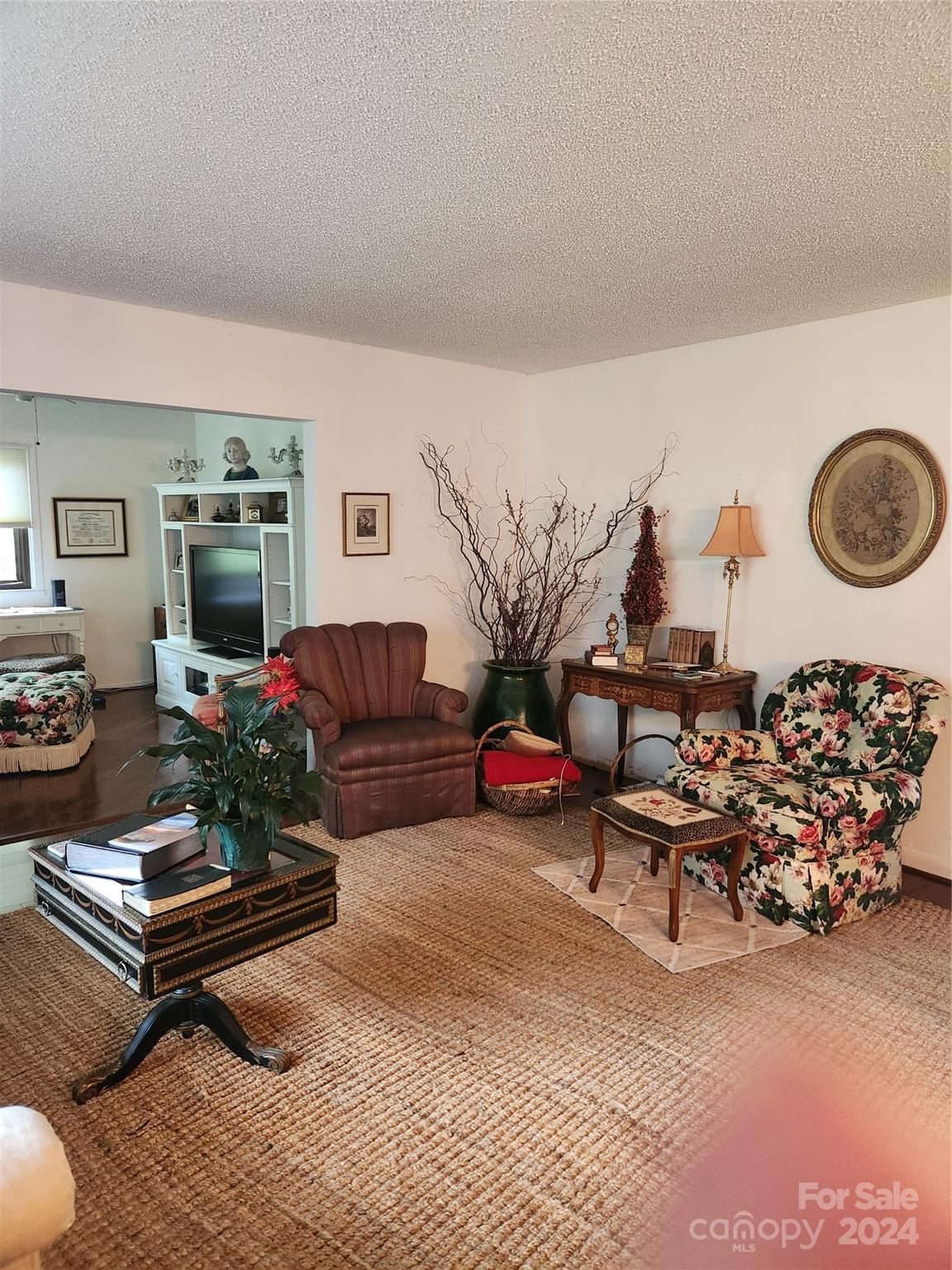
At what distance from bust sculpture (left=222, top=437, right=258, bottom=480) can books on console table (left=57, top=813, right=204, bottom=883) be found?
13.8ft

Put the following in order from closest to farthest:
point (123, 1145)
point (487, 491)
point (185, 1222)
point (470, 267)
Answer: point (185, 1222), point (123, 1145), point (470, 267), point (487, 491)

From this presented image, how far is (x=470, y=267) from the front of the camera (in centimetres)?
336

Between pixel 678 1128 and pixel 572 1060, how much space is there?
0.37 m

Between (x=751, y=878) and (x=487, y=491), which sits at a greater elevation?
(x=487, y=491)

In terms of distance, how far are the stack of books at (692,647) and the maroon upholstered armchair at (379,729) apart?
1.24 meters

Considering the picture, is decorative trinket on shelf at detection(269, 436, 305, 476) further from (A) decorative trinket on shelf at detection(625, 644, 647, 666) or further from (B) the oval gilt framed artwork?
(B) the oval gilt framed artwork

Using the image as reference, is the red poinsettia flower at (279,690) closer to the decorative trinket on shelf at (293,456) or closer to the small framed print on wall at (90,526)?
the decorative trinket on shelf at (293,456)

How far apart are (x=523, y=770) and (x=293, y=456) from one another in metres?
2.83

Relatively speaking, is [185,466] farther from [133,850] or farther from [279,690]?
[133,850]

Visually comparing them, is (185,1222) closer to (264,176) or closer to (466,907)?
(466,907)

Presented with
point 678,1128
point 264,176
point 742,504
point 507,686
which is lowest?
point 678,1128

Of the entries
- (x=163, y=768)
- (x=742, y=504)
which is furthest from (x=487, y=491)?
(x=163, y=768)

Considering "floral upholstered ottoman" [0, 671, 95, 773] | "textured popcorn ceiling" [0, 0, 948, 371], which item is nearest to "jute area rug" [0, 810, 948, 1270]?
"floral upholstered ottoman" [0, 671, 95, 773]

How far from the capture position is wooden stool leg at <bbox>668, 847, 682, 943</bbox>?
3.12 metres
